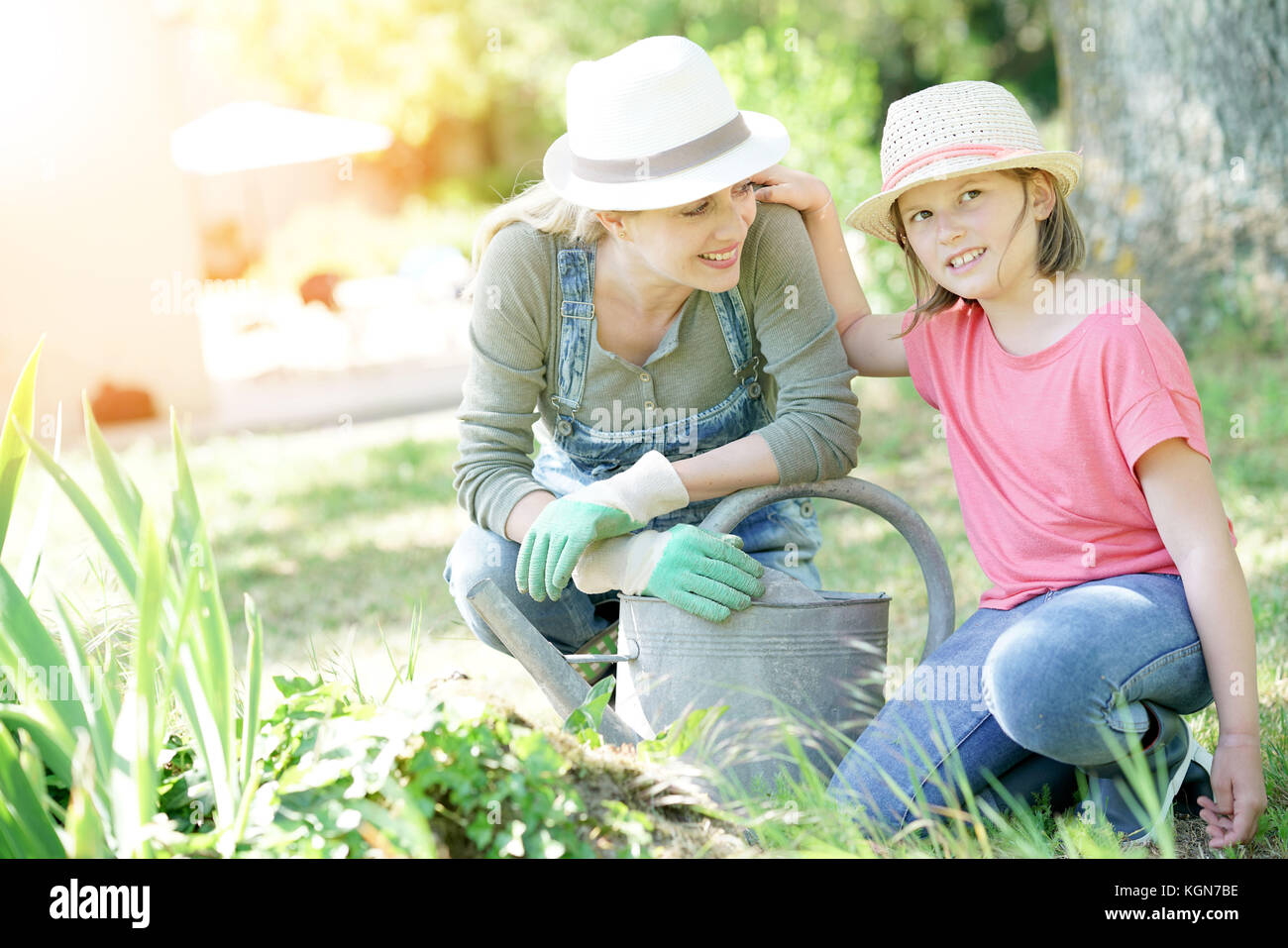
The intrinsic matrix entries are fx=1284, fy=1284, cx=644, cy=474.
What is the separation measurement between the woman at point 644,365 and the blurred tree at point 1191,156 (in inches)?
143

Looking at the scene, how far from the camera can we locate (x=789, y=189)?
8.06ft

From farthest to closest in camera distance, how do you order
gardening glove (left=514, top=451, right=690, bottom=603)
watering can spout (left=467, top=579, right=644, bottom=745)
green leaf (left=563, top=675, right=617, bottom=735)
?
gardening glove (left=514, top=451, right=690, bottom=603)
watering can spout (left=467, top=579, right=644, bottom=745)
green leaf (left=563, top=675, right=617, bottom=735)

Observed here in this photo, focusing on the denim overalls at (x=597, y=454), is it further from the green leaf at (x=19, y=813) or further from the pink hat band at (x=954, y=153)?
the green leaf at (x=19, y=813)

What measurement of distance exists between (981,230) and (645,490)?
2.36 ft

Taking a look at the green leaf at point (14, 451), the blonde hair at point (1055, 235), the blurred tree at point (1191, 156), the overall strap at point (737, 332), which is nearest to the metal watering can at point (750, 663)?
the overall strap at point (737, 332)

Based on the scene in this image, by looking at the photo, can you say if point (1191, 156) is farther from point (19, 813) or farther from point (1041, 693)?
point (19, 813)

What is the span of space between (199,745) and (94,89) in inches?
285

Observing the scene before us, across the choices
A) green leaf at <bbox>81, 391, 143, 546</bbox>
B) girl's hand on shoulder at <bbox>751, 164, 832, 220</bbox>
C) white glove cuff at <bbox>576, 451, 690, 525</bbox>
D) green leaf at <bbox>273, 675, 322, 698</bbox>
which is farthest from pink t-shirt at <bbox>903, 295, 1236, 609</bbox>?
green leaf at <bbox>81, 391, 143, 546</bbox>

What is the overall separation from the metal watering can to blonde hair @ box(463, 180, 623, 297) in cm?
62

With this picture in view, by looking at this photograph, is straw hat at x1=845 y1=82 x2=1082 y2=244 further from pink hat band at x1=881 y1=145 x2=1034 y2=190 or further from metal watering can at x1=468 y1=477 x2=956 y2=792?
metal watering can at x1=468 y1=477 x2=956 y2=792

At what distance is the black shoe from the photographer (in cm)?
196

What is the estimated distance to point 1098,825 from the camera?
2016 millimetres

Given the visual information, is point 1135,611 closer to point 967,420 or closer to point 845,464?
point 967,420
